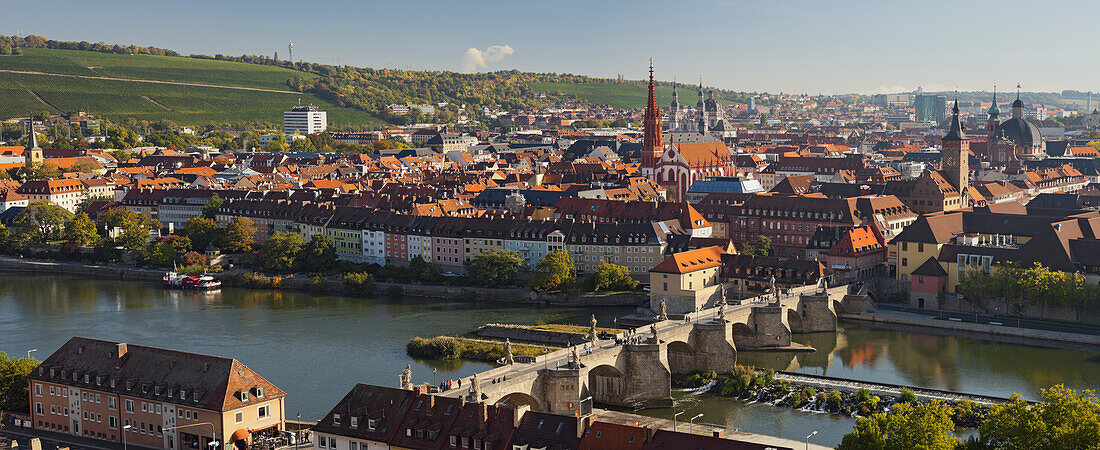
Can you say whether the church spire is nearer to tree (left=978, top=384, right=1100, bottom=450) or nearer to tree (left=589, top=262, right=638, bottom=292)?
tree (left=589, top=262, right=638, bottom=292)

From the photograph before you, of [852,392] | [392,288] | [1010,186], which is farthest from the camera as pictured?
[1010,186]

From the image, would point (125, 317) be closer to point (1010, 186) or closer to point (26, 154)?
point (1010, 186)

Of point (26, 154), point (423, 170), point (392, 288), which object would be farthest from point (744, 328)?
point (26, 154)

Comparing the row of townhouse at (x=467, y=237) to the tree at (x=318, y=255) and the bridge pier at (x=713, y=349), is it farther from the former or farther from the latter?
the bridge pier at (x=713, y=349)

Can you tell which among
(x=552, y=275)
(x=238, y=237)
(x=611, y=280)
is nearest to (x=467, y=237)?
(x=552, y=275)

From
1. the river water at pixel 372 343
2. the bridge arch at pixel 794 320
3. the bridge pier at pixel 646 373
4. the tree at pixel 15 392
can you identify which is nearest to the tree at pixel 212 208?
the river water at pixel 372 343

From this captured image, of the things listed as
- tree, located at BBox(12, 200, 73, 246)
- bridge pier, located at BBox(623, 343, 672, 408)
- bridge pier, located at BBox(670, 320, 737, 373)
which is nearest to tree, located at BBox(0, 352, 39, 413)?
bridge pier, located at BBox(623, 343, 672, 408)
